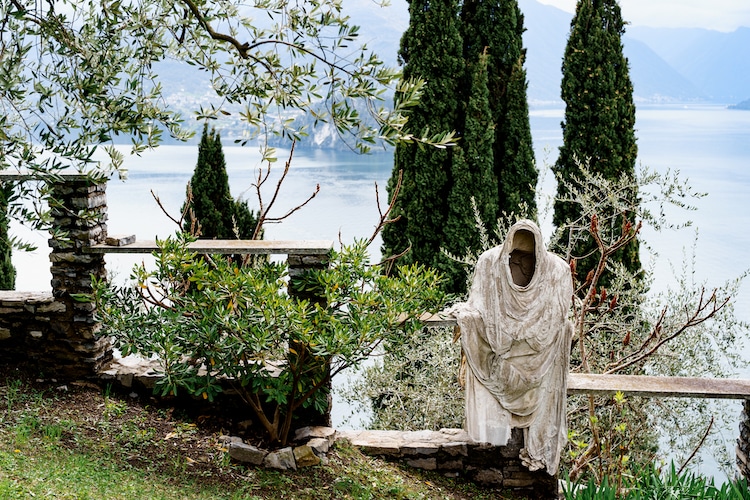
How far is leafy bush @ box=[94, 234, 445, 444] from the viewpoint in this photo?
459 centimetres

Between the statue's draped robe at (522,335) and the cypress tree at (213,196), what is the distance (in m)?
5.28

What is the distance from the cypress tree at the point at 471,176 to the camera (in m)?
9.54

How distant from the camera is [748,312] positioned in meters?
8.88

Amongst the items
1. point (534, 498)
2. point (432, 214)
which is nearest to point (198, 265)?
point (534, 498)

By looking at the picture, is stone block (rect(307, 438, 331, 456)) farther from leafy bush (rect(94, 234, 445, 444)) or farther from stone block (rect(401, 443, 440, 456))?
→ stone block (rect(401, 443, 440, 456))

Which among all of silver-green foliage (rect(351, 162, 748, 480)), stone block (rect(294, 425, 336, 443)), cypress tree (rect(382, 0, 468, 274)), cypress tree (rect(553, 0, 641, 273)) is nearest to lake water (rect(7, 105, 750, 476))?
cypress tree (rect(553, 0, 641, 273))

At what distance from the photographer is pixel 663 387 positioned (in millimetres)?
5004

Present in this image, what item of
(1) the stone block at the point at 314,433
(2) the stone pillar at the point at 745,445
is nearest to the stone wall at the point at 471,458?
(1) the stone block at the point at 314,433

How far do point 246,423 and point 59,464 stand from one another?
1396mm

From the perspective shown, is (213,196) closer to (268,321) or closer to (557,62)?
(557,62)

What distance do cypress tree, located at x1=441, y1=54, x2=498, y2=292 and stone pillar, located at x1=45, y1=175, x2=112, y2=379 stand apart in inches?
192

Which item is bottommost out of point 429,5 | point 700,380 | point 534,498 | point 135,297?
point 534,498

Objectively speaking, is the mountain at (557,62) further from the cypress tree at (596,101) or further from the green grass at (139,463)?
the green grass at (139,463)

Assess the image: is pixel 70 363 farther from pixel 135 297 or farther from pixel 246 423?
pixel 246 423
